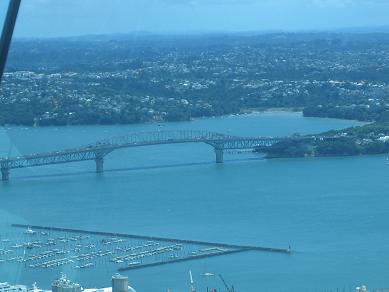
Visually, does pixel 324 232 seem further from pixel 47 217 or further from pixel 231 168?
pixel 231 168

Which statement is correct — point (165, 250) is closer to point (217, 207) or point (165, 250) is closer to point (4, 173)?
point (4, 173)

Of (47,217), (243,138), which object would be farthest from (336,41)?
(47,217)

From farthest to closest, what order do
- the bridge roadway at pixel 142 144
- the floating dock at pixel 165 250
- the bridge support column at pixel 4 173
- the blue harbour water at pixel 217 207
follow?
the bridge roadway at pixel 142 144 < the bridge support column at pixel 4 173 < the floating dock at pixel 165 250 < the blue harbour water at pixel 217 207

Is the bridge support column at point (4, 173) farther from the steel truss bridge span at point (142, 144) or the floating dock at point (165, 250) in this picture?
the steel truss bridge span at point (142, 144)

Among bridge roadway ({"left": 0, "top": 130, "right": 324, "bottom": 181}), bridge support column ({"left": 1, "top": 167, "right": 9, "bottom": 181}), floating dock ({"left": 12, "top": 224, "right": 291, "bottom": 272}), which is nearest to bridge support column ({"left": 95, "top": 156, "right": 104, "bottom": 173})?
bridge roadway ({"left": 0, "top": 130, "right": 324, "bottom": 181})

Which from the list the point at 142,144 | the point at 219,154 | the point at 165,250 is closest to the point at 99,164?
the point at 142,144

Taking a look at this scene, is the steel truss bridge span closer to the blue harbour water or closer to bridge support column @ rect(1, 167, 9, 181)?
the blue harbour water

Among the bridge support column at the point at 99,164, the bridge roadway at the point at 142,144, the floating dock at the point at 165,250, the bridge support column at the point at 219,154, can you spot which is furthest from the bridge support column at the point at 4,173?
the bridge support column at the point at 219,154
